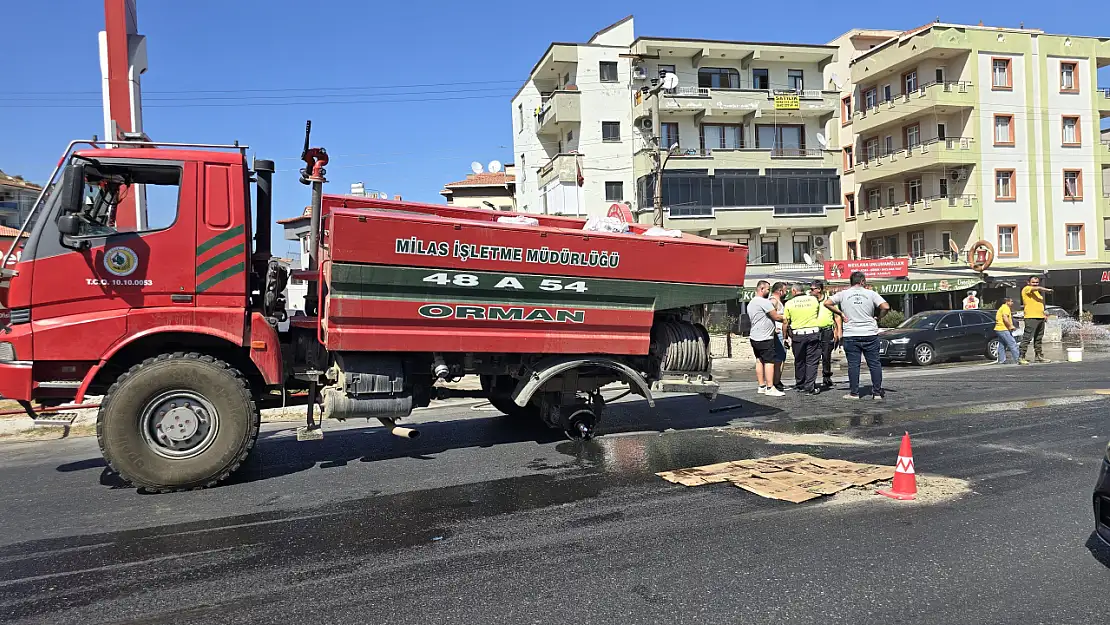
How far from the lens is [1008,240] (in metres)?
40.1

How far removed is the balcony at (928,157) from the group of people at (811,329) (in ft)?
107

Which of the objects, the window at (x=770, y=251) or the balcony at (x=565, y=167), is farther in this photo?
the window at (x=770, y=251)

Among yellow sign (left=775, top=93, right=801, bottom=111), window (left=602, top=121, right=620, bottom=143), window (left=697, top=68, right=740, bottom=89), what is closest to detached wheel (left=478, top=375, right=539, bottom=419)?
window (left=602, top=121, right=620, bottom=143)

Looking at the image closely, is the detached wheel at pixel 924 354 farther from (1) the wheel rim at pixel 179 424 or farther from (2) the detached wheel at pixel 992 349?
(1) the wheel rim at pixel 179 424

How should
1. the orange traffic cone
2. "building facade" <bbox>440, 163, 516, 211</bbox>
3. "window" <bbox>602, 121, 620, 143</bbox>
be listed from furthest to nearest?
"building facade" <bbox>440, 163, 516, 211</bbox> < "window" <bbox>602, 121, 620, 143</bbox> < the orange traffic cone

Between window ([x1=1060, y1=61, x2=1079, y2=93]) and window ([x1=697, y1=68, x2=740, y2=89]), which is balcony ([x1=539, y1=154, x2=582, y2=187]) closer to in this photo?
window ([x1=697, y1=68, x2=740, y2=89])

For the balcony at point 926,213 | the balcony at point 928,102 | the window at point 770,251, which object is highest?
the balcony at point 928,102

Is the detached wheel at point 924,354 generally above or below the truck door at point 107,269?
below

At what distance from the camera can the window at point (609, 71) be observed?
39.4 meters

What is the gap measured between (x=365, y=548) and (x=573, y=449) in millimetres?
2951

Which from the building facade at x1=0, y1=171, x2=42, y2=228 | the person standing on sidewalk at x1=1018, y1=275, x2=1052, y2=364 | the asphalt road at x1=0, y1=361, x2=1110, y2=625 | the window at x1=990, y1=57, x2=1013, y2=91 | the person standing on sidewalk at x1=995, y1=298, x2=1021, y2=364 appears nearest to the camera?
the asphalt road at x1=0, y1=361, x2=1110, y2=625

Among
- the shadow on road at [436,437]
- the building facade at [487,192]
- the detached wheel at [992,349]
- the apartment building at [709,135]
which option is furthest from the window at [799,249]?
the shadow on road at [436,437]

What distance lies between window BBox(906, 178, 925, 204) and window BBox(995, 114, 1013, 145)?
171 inches

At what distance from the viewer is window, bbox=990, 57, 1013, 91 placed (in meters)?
39.3
